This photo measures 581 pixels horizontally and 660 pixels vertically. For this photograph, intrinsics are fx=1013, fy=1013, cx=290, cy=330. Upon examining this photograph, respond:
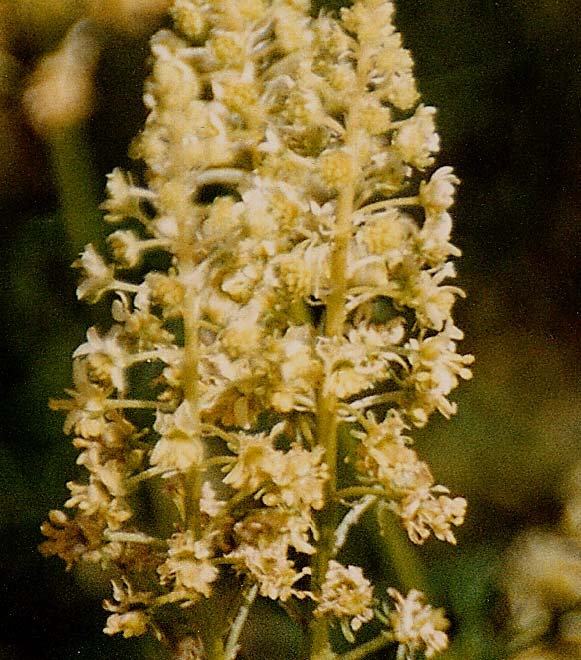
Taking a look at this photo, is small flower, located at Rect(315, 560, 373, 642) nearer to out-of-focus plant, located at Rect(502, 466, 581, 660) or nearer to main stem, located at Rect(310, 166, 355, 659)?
main stem, located at Rect(310, 166, 355, 659)

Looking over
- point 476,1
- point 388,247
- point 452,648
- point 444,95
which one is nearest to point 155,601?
point 388,247

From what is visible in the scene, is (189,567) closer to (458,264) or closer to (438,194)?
(438,194)

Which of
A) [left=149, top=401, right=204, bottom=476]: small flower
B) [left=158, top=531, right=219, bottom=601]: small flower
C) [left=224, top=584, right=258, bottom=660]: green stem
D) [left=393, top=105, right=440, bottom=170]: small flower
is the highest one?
[left=393, top=105, right=440, bottom=170]: small flower

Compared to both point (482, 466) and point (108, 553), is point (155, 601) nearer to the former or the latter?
point (108, 553)

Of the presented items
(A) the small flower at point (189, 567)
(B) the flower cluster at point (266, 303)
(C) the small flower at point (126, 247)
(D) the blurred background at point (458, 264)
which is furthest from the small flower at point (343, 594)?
(D) the blurred background at point (458, 264)

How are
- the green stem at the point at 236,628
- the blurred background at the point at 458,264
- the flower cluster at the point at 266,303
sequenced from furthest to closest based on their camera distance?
the blurred background at the point at 458,264 < the green stem at the point at 236,628 < the flower cluster at the point at 266,303

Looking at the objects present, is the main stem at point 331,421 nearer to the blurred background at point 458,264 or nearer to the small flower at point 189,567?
the small flower at point 189,567

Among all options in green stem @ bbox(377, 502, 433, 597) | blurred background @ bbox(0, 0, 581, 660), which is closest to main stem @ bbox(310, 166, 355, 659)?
green stem @ bbox(377, 502, 433, 597)
